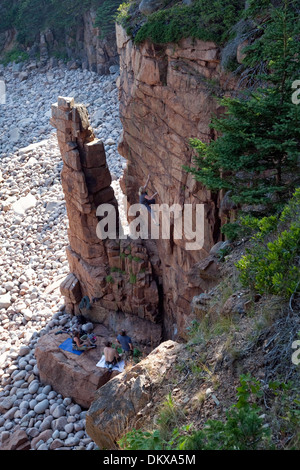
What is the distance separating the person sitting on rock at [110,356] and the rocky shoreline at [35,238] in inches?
48.5

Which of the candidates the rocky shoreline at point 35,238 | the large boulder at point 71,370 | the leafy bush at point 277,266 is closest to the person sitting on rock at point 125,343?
the large boulder at point 71,370

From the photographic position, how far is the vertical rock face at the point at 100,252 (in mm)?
11188

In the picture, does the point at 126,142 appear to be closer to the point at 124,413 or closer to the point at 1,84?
the point at 124,413

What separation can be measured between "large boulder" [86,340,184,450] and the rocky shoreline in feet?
13.8

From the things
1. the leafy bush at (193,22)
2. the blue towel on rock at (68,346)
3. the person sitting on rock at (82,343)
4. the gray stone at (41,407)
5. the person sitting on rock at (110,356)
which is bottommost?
the gray stone at (41,407)

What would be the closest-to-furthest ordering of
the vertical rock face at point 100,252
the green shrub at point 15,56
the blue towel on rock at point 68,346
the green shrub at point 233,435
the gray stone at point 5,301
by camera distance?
1. the green shrub at point 233,435
2. the blue towel on rock at point 68,346
3. the vertical rock face at point 100,252
4. the gray stone at point 5,301
5. the green shrub at point 15,56

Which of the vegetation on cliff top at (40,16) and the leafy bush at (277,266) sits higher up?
the vegetation on cliff top at (40,16)

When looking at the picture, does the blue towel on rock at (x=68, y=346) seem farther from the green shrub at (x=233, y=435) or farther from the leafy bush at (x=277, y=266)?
the green shrub at (x=233, y=435)

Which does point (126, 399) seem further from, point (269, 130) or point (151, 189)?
point (151, 189)

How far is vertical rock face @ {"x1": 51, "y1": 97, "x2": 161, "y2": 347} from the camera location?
11.2 metres

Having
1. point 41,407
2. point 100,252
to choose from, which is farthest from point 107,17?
point 41,407

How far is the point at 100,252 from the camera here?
1213cm

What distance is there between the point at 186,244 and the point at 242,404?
23.8ft
